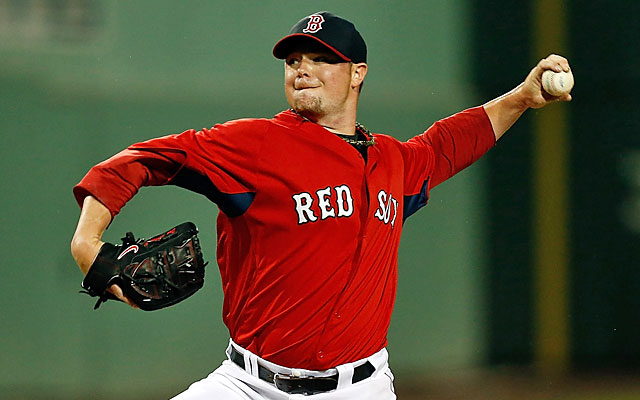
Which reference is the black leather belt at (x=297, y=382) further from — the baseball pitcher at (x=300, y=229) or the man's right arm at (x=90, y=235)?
the man's right arm at (x=90, y=235)

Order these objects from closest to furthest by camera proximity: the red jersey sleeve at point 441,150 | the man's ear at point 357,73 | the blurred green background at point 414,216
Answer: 1. the man's ear at point 357,73
2. the red jersey sleeve at point 441,150
3. the blurred green background at point 414,216

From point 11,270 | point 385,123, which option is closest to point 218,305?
point 11,270

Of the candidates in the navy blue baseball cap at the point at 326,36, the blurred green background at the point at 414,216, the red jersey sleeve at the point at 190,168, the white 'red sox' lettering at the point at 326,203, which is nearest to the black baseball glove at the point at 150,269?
the red jersey sleeve at the point at 190,168

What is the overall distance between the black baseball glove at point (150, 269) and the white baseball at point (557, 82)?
1412 millimetres

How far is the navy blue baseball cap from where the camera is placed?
2580 mm

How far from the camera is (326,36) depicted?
102 inches

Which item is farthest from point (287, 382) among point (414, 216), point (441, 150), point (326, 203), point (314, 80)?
point (414, 216)

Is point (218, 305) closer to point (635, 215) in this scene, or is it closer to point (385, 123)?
point (385, 123)

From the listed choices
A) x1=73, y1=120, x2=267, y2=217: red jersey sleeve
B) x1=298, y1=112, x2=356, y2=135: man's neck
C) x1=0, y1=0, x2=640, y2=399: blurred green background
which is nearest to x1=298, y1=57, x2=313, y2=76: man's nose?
x1=298, y1=112, x2=356, y2=135: man's neck

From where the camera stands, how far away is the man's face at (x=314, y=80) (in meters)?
2.61

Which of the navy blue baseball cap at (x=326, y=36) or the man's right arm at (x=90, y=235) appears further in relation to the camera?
the navy blue baseball cap at (x=326, y=36)

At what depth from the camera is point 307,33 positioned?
8.43 feet

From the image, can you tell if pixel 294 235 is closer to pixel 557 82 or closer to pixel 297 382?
pixel 297 382

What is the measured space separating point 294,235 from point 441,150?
0.81 meters
